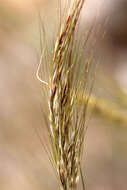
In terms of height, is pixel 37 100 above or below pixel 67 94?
below

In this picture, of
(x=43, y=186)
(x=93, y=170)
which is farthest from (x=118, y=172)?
(x=43, y=186)

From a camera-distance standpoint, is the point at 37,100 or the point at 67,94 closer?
the point at 67,94

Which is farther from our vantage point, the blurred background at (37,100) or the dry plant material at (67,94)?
the blurred background at (37,100)

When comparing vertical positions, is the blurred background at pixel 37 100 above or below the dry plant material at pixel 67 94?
below

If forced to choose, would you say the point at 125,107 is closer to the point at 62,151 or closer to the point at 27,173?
the point at 27,173
